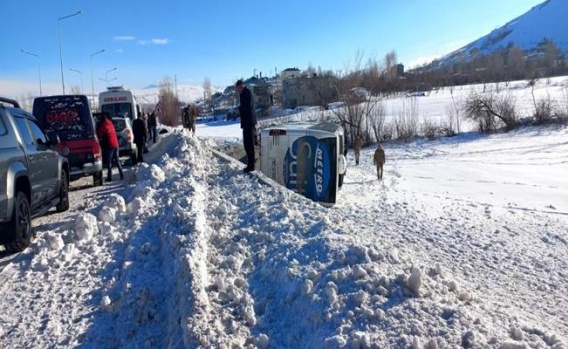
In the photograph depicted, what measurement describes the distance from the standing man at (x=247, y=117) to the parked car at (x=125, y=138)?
32.5 feet

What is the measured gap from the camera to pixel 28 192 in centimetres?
738

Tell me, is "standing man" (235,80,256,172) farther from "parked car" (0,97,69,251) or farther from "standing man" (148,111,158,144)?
"standing man" (148,111,158,144)

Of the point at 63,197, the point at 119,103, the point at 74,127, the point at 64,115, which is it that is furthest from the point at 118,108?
the point at 63,197

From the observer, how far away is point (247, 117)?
32.5 feet

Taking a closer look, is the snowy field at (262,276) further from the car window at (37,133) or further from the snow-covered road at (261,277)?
the car window at (37,133)

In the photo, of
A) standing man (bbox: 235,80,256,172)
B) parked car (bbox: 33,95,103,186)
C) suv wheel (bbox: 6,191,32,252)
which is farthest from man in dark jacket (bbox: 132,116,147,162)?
suv wheel (bbox: 6,191,32,252)

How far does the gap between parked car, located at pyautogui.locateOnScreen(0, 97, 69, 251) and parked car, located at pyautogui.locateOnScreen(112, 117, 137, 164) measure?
896 cm

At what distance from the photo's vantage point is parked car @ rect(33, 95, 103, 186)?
12523 millimetres

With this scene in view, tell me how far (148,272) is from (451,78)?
12738cm

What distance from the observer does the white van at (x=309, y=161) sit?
42.1ft

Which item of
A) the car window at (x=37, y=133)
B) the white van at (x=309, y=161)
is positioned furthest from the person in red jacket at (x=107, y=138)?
the white van at (x=309, y=161)

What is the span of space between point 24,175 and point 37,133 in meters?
2.06

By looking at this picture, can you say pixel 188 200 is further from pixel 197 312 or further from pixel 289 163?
pixel 289 163

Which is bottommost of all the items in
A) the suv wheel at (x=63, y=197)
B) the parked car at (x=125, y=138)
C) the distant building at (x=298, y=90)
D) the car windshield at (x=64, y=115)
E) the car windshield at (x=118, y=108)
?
the suv wheel at (x=63, y=197)
